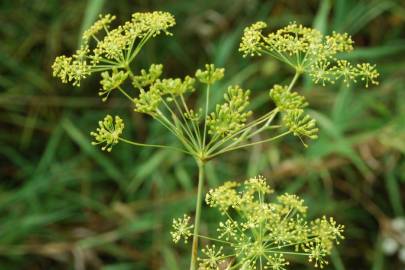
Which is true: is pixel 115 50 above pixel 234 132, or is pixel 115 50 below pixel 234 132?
above

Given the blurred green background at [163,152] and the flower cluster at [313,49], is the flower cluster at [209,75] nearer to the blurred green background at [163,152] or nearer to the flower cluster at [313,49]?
the flower cluster at [313,49]

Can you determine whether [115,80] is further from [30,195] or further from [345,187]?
[345,187]

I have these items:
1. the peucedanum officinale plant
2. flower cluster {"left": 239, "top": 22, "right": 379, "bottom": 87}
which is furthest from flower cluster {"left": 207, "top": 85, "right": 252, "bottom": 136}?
flower cluster {"left": 239, "top": 22, "right": 379, "bottom": 87}

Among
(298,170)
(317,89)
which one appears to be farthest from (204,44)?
(298,170)

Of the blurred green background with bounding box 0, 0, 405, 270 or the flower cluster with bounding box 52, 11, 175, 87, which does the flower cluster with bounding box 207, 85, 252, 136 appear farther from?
the blurred green background with bounding box 0, 0, 405, 270

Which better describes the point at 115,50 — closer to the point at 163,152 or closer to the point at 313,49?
the point at 313,49

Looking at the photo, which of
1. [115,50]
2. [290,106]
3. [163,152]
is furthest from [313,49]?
[163,152]

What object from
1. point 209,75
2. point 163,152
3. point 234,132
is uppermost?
point 163,152

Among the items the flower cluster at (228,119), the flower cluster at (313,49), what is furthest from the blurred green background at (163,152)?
the flower cluster at (228,119)
